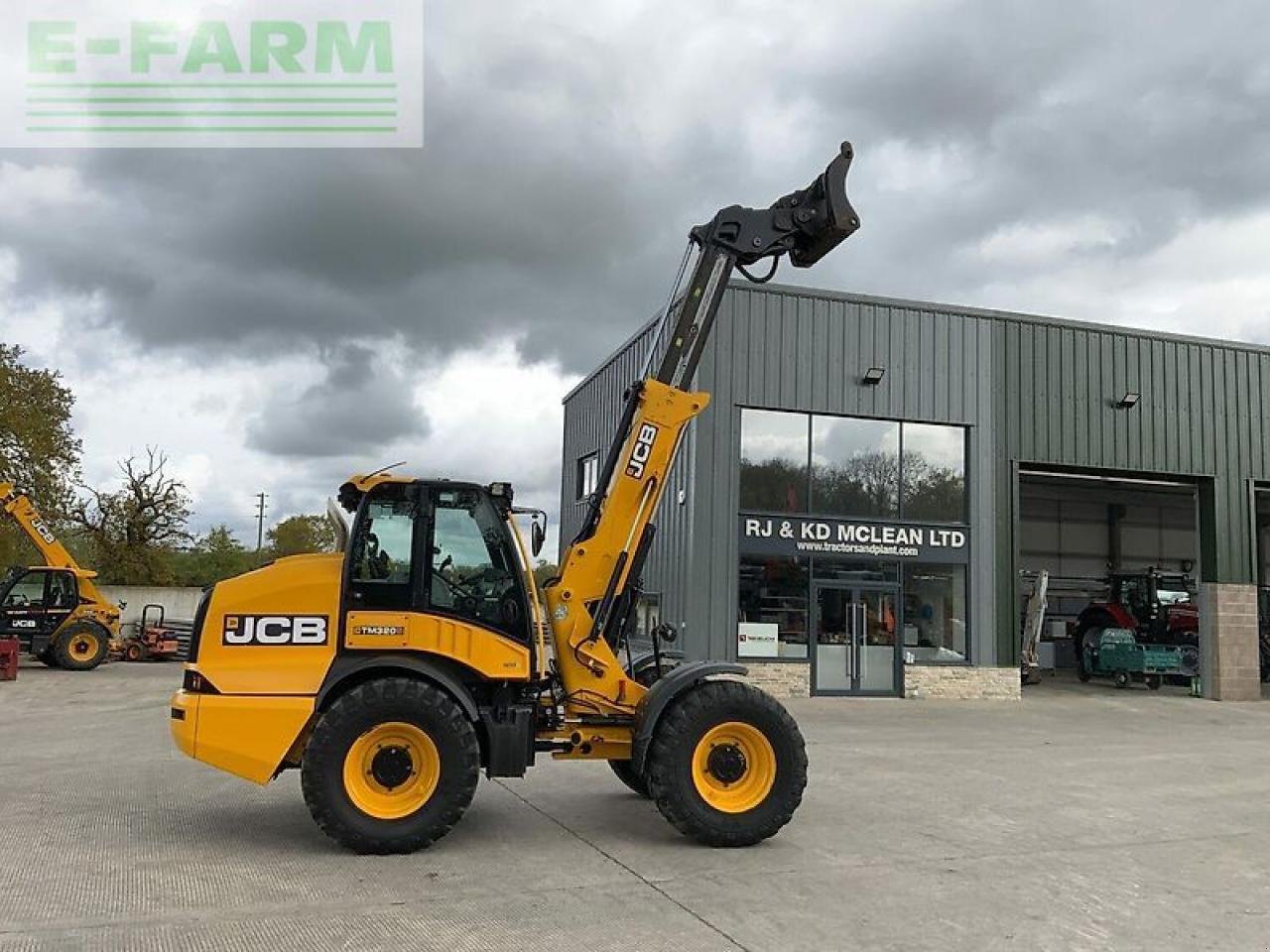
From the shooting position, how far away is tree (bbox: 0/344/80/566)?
29922mm

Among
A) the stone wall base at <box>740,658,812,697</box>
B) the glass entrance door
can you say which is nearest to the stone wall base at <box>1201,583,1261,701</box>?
the glass entrance door

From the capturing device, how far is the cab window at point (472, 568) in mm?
7176

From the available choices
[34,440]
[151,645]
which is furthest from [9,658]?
[34,440]

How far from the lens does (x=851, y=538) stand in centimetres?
1902

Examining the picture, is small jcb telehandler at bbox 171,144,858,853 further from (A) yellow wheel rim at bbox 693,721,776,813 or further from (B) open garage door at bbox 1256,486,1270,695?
(B) open garage door at bbox 1256,486,1270,695

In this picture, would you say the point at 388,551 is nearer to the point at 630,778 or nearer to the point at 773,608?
the point at 630,778

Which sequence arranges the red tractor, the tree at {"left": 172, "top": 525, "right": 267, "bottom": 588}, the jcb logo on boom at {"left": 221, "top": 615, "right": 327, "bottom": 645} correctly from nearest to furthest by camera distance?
the jcb logo on boom at {"left": 221, "top": 615, "right": 327, "bottom": 645} < the red tractor < the tree at {"left": 172, "top": 525, "right": 267, "bottom": 588}

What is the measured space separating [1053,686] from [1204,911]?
1885 centimetres

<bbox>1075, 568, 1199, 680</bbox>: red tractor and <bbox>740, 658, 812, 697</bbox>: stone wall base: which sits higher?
<bbox>1075, 568, 1199, 680</bbox>: red tractor

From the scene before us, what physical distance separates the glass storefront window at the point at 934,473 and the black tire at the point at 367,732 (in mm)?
14034

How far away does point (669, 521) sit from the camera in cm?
1914

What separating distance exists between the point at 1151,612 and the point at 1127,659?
1381 millimetres

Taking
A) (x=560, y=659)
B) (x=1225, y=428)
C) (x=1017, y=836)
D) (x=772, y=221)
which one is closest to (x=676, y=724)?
(x=560, y=659)

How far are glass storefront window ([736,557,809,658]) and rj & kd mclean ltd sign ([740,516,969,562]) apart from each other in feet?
0.87
